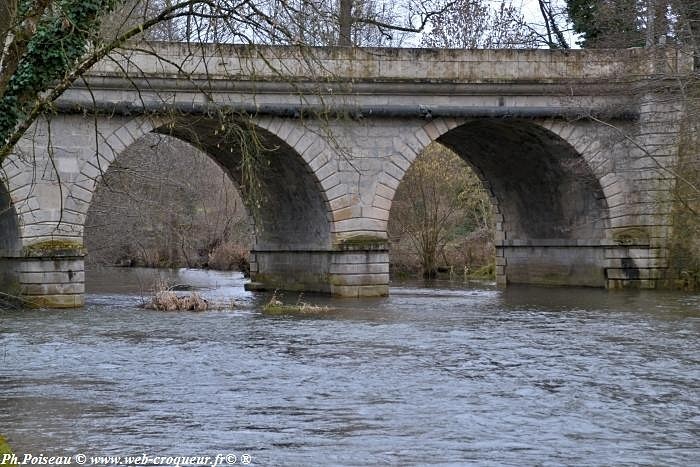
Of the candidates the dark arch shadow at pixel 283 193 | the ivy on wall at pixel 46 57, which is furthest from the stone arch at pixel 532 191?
the ivy on wall at pixel 46 57

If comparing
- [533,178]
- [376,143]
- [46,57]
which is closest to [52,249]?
[376,143]

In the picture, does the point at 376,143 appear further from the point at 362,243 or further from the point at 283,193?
the point at 283,193

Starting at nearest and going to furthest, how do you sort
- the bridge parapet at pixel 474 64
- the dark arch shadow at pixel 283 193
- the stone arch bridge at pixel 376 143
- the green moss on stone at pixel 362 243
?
1. the stone arch bridge at pixel 376 143
2. the bridge parapet at pixel 474 64
3. the green moss on stone at pixel 362 243
4. the dark arch shadow at pixel 283 193

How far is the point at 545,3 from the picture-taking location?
114 feet

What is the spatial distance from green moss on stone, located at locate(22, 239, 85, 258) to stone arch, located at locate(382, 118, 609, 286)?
6057 mm

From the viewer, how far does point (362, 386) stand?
34.7ft

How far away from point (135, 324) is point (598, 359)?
7.48 meters

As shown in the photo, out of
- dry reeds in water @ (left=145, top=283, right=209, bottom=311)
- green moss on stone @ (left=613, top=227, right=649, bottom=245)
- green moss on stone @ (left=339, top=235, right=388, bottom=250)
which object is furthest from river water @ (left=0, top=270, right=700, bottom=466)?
green moss on stone @ (left=613, top=227, right=649, bottom=245)

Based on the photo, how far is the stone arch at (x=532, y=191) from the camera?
76.8 ft

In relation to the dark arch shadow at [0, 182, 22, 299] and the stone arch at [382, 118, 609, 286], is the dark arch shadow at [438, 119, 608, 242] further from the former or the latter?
the dark arch shadow at [0, 182, 22, 299]

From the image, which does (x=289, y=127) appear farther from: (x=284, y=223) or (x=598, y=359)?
(x=598, y=359)

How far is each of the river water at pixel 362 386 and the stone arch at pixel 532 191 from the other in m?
5.93

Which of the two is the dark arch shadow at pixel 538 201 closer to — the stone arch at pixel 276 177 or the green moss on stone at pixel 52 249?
the stone arch at pixel 276 177

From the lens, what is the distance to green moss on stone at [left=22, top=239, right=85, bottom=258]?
66.6ft
